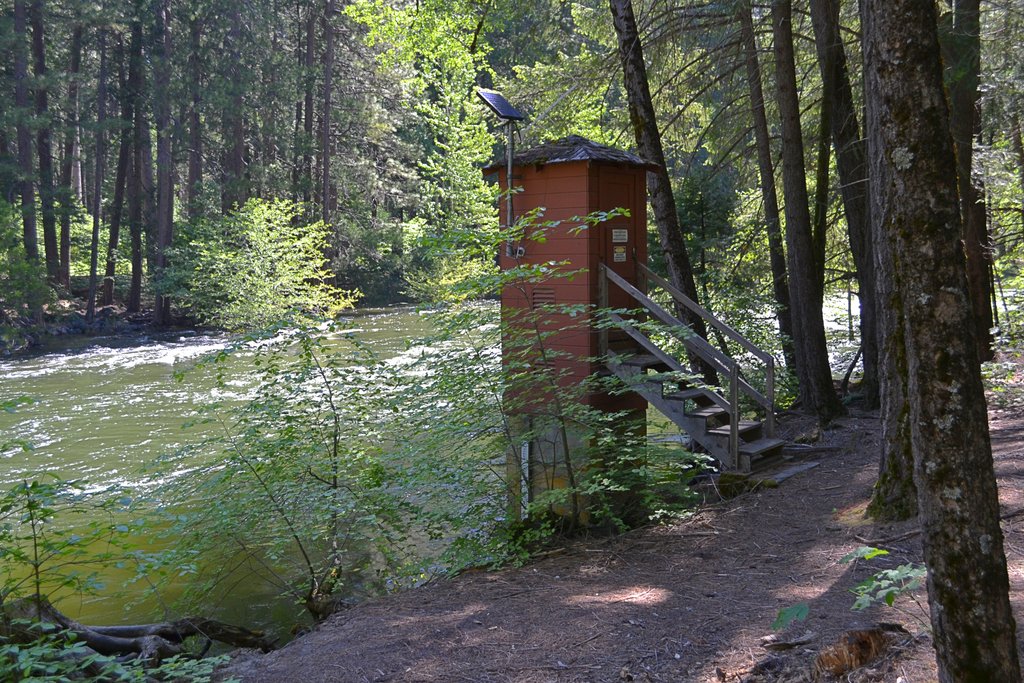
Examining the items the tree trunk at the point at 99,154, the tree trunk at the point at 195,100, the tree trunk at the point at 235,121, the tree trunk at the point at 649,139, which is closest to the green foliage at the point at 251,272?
the tree trunk at the point at 99,154

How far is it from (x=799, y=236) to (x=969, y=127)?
9.40 feet

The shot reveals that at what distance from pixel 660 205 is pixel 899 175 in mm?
7069

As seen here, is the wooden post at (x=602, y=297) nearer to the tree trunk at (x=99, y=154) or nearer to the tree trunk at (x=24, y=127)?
the tree trunk at (x=24, y=127)

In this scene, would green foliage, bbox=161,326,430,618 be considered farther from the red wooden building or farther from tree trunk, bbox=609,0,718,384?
tree trunk, bbox=609,0,718,384

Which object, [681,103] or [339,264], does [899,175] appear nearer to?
[681,103]

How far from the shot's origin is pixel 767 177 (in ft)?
38.4

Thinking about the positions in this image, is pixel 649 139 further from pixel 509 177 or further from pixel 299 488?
pixel 299 488

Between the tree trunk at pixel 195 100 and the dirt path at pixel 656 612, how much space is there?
2775cm

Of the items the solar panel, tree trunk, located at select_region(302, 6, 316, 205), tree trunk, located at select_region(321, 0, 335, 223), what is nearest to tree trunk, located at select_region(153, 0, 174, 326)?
tree trunk, located at select_region(302, 6, 316, 205)

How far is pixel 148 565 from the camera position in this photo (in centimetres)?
482

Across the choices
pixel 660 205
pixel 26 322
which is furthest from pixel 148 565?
pixel 26 322

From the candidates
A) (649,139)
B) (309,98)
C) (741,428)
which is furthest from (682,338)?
(309,98)

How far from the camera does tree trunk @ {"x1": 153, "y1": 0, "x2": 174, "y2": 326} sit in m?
28.3

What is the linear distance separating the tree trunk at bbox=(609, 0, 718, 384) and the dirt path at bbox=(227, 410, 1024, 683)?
11.6 feet
